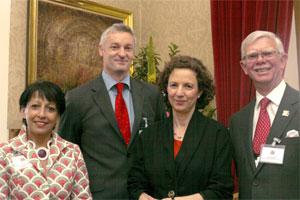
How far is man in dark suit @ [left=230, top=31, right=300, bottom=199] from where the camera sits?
1.96 m

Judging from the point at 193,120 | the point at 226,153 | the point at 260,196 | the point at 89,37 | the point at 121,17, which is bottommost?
the point at 260,196

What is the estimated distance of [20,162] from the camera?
1.96 m

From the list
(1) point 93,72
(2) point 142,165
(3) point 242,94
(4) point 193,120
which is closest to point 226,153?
(4) point 193,120

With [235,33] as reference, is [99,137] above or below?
below

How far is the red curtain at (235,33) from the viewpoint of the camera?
368 cm

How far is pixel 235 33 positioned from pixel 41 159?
2.85 metres

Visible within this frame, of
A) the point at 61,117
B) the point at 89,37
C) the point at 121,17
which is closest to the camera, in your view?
the point at 61,117

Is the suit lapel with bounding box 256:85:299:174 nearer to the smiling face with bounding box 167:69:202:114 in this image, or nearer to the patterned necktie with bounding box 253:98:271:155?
the patterned necktie with bounding box 253:98:271:155

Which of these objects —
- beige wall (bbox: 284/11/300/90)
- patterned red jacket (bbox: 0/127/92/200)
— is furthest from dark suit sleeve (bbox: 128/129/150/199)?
beige wall (bbox: 284/11/300/90)

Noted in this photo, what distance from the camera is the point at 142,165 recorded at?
6.87 ft

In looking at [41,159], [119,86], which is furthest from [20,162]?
[119,86]

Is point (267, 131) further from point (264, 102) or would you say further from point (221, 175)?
point (221, 175)

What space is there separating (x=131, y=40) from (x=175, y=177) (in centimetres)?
105

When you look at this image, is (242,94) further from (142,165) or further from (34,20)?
(34,20)
